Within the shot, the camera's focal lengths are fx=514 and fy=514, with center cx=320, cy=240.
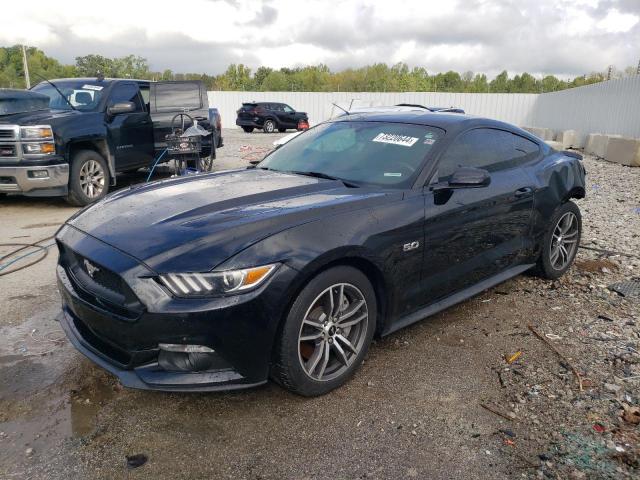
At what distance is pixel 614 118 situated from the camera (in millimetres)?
16656

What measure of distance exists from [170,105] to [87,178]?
8.06 feet

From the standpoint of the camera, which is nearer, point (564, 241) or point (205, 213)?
point (205, 213)

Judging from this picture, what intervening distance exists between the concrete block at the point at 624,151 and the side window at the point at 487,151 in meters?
10.3

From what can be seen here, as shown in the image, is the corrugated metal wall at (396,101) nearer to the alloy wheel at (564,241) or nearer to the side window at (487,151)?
the alloy wheel at (564,241)

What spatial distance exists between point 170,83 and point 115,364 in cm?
819

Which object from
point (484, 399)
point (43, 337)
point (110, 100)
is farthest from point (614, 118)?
point (43, 337)

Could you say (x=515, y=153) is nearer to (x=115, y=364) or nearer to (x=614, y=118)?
(x=115, y=364)

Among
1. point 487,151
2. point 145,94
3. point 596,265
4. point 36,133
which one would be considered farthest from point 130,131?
point 596,265

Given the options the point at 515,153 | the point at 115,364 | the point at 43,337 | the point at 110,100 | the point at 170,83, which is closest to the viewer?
the point at 115,364

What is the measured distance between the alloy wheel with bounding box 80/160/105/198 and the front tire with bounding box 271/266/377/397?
633 cm

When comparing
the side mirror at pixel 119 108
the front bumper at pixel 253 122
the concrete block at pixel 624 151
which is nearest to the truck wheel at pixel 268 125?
the front bumper at pixel 253 122

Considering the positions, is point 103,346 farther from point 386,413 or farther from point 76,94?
point 76,94

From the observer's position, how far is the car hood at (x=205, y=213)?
254cm

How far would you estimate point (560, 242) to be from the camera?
4859 millimetres
